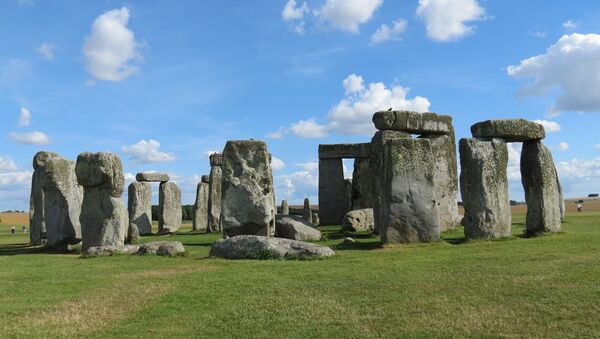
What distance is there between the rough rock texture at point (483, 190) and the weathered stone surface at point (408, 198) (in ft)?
4.00

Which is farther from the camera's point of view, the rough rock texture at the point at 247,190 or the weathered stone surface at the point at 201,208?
the weathered stone surface at the point at 201,208

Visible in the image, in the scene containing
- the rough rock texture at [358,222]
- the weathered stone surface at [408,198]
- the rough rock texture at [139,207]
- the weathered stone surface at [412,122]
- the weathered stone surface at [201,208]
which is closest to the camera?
the weathered stone surface at [408,198]

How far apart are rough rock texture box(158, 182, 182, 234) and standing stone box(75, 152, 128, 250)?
11538 mm

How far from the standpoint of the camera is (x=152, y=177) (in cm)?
2942

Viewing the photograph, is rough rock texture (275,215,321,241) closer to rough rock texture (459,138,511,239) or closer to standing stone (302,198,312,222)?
rough rock texture (459,138,511,239)

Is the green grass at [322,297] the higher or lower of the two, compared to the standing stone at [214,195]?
lower

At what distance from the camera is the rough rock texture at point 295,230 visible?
18297 millimetres

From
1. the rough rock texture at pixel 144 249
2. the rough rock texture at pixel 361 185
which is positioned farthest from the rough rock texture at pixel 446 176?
the rough rock texture at pixel 144 249

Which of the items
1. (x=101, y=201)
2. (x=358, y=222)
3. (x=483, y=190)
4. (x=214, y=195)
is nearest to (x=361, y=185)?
(x=214, y=195)

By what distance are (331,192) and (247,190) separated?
12508mm

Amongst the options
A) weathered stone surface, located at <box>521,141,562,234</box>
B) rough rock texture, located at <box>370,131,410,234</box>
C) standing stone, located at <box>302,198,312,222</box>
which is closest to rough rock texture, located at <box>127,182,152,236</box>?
standing stone, located at <box>302,198,312,222</box>

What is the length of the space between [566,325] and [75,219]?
50.6ft

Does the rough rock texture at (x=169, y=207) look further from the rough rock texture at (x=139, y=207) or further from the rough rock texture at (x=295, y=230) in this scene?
the rough rock texture at (x=295, y=230)

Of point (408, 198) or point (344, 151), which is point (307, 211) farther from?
point (408, 198)
